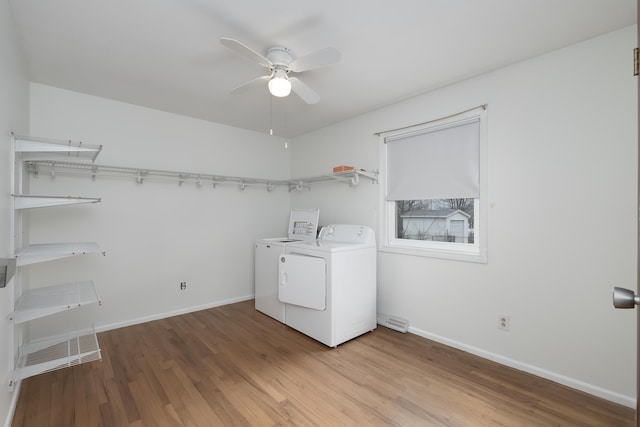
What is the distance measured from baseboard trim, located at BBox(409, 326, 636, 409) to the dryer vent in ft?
0.68

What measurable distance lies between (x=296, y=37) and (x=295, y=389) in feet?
7.76

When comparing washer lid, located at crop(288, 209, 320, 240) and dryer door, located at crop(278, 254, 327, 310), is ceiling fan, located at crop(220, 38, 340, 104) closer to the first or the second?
dryer door, located at crop(278, 254, 327, 310)

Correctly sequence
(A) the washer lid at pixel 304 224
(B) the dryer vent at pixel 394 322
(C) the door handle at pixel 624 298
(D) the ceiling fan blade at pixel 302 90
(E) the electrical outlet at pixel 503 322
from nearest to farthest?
1. (C) the door handle at pixel 624 298
2. (D) the ceiling fan blade at pixel 302 90
3. (E) the electrical outlet at pixel 503 322
4. (B) the dryer vent at pixel 394 322
5. (A) the washer lid at pixel 304 224

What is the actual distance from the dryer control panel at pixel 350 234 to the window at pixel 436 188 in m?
0.20

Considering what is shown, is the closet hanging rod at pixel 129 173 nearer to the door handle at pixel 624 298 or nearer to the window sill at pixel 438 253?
the window sill at pixel 438 253

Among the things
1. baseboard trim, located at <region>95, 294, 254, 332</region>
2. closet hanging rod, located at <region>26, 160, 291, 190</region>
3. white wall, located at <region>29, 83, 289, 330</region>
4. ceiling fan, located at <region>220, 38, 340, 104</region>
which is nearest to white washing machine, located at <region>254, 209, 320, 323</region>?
baseboard trim, located at <region>95, 294, 254, 332</region>

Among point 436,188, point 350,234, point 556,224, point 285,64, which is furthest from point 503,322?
point 285,64

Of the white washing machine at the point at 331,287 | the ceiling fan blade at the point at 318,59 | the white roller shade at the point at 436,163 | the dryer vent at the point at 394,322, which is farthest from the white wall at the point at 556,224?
the ceiling fan blade at the point at 318,59

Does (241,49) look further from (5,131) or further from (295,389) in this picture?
(295,389)

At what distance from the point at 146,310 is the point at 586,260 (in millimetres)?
3954

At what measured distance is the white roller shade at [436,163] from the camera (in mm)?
2439

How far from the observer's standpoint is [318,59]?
1.76 m

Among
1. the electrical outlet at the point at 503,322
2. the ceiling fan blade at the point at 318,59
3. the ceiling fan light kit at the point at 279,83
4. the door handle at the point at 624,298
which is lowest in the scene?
the electrical outlet at the point at 503,322

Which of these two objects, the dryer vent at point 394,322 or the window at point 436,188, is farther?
the dryer vent at point 394,322
